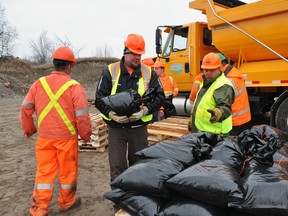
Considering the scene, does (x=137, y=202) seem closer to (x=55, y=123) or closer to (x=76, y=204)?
(x=55, y=123)

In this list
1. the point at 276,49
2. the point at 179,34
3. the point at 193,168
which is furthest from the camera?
the point at 179,34

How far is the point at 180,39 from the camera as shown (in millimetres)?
7477

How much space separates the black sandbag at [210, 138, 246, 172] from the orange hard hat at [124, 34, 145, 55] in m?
1.33

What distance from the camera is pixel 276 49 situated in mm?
4777

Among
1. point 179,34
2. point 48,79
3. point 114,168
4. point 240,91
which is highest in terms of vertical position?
point 179,34

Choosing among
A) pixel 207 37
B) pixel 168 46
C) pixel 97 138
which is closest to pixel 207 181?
pixel 97 138

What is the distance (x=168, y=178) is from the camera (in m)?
1.85

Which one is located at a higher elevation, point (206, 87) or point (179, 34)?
point (179, 34)

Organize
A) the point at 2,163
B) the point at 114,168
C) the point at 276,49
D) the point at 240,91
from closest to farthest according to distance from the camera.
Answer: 1. the point at 114,168
2. the point at 240,91
3. the point at 276,49
4. the point at 2,163

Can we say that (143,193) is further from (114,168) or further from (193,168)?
(114,168)

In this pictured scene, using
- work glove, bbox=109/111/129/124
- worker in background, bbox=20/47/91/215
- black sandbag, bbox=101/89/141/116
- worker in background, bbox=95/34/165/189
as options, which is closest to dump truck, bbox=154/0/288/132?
worker in background, bbox=95/34/165/189

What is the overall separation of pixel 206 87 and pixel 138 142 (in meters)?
1.03

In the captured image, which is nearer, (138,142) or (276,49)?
(138,142)

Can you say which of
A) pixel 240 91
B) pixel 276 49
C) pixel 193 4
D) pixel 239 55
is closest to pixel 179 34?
pixel 193 4
